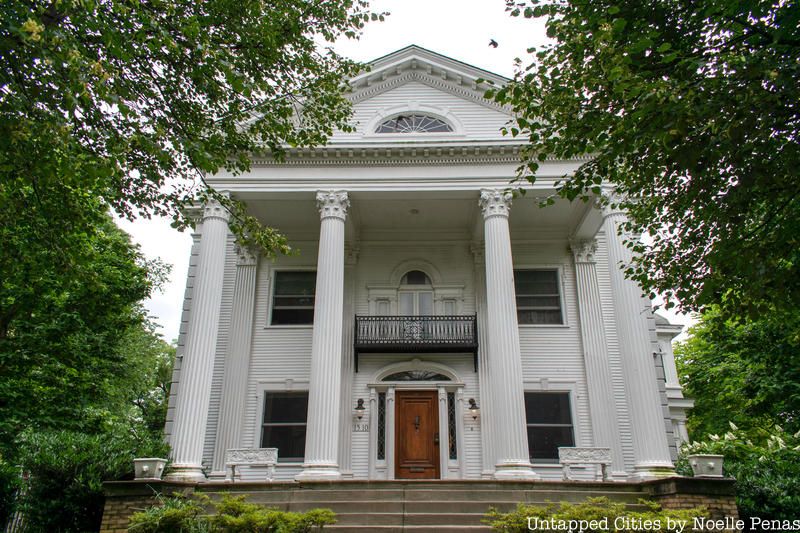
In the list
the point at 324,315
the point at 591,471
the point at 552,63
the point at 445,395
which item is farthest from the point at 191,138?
the point at 591,471

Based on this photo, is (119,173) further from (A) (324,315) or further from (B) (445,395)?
(B) (445,395)

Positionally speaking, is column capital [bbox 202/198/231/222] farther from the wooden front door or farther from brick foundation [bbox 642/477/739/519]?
brick foundation [bbox 642/477/739/519]

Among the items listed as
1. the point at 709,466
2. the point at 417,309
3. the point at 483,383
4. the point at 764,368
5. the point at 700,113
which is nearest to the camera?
the point at 700,113

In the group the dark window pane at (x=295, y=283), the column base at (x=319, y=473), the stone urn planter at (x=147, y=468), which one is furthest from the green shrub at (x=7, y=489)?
the dark window pane at (x=295, y=283)

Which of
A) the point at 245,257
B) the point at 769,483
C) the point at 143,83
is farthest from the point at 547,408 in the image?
the point at 143,83

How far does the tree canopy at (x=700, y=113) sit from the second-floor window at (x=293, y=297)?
1092 centimetres

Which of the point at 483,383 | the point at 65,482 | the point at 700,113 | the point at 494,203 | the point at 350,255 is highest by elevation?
the point at 494,203

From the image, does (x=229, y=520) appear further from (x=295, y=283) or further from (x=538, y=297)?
(x=538, y=297)

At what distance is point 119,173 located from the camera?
6367 millimetres

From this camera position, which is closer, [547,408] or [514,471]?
[514,471]

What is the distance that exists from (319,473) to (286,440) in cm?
411

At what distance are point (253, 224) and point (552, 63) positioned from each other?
5.50 metres

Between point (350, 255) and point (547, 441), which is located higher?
point (350, 255)

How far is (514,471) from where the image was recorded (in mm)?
11812
